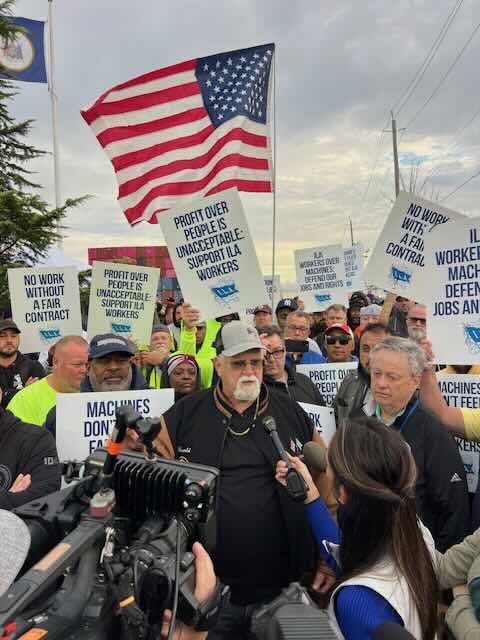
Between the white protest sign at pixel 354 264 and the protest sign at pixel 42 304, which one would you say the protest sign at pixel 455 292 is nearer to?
the protest sign at pixel 42 304

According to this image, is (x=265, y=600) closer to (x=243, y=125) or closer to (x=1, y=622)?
(x=1, y=622)

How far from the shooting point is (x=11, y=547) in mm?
1164

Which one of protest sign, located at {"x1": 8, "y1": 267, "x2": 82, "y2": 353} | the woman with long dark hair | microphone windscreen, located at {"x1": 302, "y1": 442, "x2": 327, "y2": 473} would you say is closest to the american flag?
protest sign, located at {"x1": 8, "y1": 267, "x2": 82, "y2": 353}

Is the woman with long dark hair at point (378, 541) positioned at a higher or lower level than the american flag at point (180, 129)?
lower

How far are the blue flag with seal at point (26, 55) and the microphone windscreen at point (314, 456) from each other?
680 inches

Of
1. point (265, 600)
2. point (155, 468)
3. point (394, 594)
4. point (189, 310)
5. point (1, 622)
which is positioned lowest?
point (265, 600)

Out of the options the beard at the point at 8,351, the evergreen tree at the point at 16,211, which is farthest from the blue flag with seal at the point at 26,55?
the beard at the point at 8,351

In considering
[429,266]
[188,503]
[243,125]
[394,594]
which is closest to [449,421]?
[429,266]

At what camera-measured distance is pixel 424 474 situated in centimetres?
281

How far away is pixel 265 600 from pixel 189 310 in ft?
9.30

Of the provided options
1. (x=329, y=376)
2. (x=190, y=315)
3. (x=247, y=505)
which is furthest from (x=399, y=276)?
(x=247, y=505)

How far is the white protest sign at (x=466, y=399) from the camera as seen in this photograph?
3.48 metres

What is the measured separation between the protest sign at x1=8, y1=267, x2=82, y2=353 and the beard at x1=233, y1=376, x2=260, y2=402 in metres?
3.72

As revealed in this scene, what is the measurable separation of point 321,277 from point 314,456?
24.7 feet
